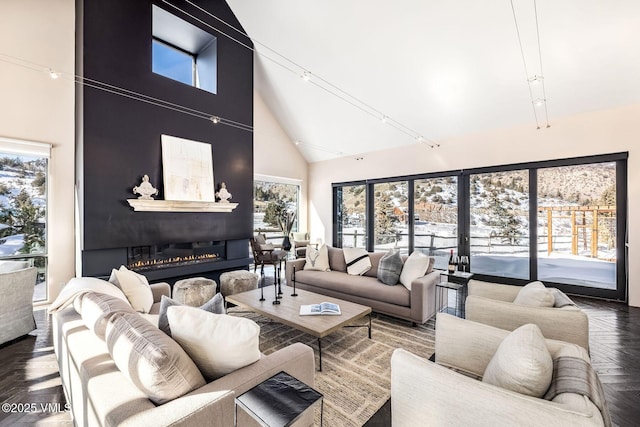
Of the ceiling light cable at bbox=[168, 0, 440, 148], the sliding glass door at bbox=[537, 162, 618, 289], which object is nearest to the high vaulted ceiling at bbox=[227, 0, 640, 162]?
the ceiling light cable at bbox=[168, 0, 440, 148]

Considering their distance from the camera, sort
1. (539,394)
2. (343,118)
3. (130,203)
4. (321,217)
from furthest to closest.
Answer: (321,217), (343,118), (130,203), (539,394)

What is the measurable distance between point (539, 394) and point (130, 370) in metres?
1.74

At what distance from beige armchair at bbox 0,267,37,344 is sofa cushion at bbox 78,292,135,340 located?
1778mm

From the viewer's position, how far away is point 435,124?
560cm

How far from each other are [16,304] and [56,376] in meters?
1.14

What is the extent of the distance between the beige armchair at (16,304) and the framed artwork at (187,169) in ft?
6.76

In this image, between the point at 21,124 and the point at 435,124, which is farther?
the point at 435,124

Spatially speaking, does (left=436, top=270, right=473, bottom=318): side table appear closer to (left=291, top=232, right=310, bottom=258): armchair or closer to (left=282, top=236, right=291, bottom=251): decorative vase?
(left=291, top=232, right=310, bottom=258): armchair

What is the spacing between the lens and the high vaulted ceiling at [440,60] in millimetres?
3473

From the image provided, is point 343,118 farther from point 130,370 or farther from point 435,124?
point 130,370

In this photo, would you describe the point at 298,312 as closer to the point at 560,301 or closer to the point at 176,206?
the point at 560,301

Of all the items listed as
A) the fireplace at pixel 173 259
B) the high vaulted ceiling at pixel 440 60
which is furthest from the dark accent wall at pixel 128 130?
the high vaulted ceiling at pixel 440 60

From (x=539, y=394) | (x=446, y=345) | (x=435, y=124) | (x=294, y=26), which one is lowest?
(x=446, y=345)

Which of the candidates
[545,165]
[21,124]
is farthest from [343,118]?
[21,124]
